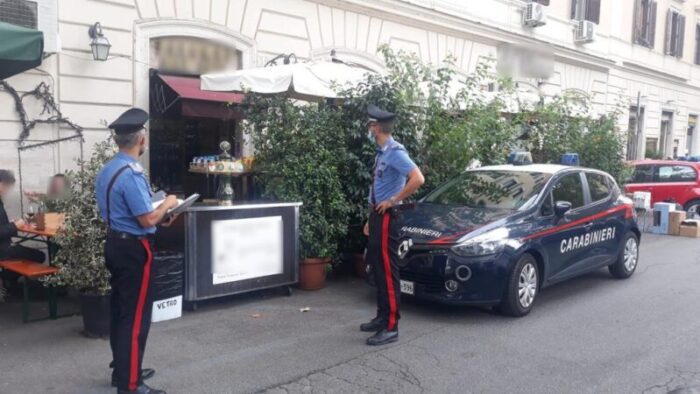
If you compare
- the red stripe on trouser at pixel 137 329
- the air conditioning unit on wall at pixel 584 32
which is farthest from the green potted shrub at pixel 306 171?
the air conditioning unit on wall at pixel 584 32

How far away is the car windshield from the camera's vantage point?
6949mm

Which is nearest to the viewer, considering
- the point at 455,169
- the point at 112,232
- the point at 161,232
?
the point at 112,232

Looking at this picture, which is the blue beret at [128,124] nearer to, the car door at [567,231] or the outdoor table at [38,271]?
the outdoor table at [38,271]

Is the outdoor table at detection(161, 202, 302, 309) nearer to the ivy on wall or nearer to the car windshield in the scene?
the car windshield

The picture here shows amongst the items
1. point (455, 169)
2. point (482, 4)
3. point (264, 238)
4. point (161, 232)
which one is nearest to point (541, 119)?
point (455, 169)

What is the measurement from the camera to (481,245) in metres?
6.11

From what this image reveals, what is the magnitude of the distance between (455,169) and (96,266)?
5120mm

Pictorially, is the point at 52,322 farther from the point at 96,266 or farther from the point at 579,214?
the point at 579,214

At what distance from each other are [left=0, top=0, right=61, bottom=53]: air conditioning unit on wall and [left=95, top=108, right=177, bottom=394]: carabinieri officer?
4.63 m

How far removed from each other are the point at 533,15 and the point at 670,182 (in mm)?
5490

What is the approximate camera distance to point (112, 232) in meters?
4.09

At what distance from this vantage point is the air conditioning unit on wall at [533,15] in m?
16.7

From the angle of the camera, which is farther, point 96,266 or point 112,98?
point 112,98

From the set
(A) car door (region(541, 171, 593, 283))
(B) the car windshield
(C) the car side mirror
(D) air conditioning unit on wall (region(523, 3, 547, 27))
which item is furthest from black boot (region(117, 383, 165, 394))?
(D) air conditioning unit on wall (region(523, 3, 547, 27))
